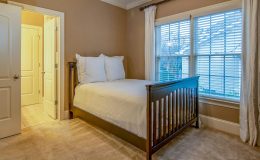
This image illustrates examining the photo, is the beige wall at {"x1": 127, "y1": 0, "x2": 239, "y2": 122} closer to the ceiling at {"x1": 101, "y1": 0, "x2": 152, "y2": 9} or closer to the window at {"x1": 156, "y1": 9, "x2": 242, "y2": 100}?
the ceiling at {"x1": 101, "y1": 0, "x2": 152, "y2": 9}

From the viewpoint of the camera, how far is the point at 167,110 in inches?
80.6

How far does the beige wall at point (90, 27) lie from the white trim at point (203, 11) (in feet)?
3.58

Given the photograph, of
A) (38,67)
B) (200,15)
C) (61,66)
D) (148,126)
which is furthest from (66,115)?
(200,15)

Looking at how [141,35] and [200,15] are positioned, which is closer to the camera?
[200,15]

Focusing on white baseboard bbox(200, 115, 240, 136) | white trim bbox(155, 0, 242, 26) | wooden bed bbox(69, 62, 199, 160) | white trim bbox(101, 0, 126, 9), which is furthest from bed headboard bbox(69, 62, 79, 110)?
white baseboard bbox(200, 115, 240, 136)

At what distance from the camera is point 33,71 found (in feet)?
14.4

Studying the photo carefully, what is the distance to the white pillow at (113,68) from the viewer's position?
352cm

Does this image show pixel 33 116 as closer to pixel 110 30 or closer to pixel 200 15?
pixel 110 30

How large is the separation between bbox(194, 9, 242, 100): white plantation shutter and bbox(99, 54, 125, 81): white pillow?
1633 mm

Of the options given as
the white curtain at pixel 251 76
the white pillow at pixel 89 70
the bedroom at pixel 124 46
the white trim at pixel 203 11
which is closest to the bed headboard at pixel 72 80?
the bedroom at pixel 124 46

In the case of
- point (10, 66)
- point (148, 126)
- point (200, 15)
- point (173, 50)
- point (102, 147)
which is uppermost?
point (200, 15)

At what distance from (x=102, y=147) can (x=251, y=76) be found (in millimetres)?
2232

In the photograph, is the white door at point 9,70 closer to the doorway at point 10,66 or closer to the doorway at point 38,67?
the doorway at point 10,66

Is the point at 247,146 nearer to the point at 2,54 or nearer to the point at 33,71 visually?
the point at 2,54
